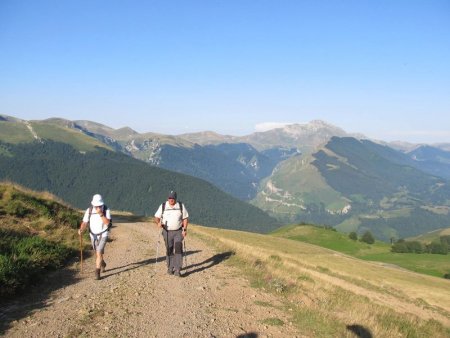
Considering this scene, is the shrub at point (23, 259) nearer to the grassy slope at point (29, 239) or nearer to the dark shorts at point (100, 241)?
the grassy slope at point (29, 239)

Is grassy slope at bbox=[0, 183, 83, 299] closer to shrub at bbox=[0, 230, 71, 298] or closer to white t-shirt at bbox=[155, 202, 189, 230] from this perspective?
shrub at bbox=[0, 230, 71, 298]

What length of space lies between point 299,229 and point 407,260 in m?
60.8

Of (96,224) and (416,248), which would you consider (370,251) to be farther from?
(96,224)

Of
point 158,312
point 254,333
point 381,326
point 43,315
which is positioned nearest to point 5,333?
point 43,315

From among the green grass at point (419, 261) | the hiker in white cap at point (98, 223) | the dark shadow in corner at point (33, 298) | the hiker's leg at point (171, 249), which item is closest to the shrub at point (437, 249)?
the green grass at point (419, 261)

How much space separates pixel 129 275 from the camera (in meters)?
16.7

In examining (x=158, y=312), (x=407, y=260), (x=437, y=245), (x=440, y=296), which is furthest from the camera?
(x=437, y=245)

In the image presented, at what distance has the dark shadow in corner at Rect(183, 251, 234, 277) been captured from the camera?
18470mm

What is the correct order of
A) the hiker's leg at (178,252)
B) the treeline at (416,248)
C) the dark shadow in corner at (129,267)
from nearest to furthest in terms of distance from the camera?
the hiker's leg at (178,252)
the dark shadow in corner at (129,267)
the treeline at (416,248)

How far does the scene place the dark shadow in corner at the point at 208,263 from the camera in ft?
60.6

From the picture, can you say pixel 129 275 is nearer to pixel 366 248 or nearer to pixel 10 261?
pixel 10 261

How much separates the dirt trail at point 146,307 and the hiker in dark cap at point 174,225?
2.04 feet

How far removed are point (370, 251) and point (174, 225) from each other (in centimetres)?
15070

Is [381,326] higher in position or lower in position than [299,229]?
higher
